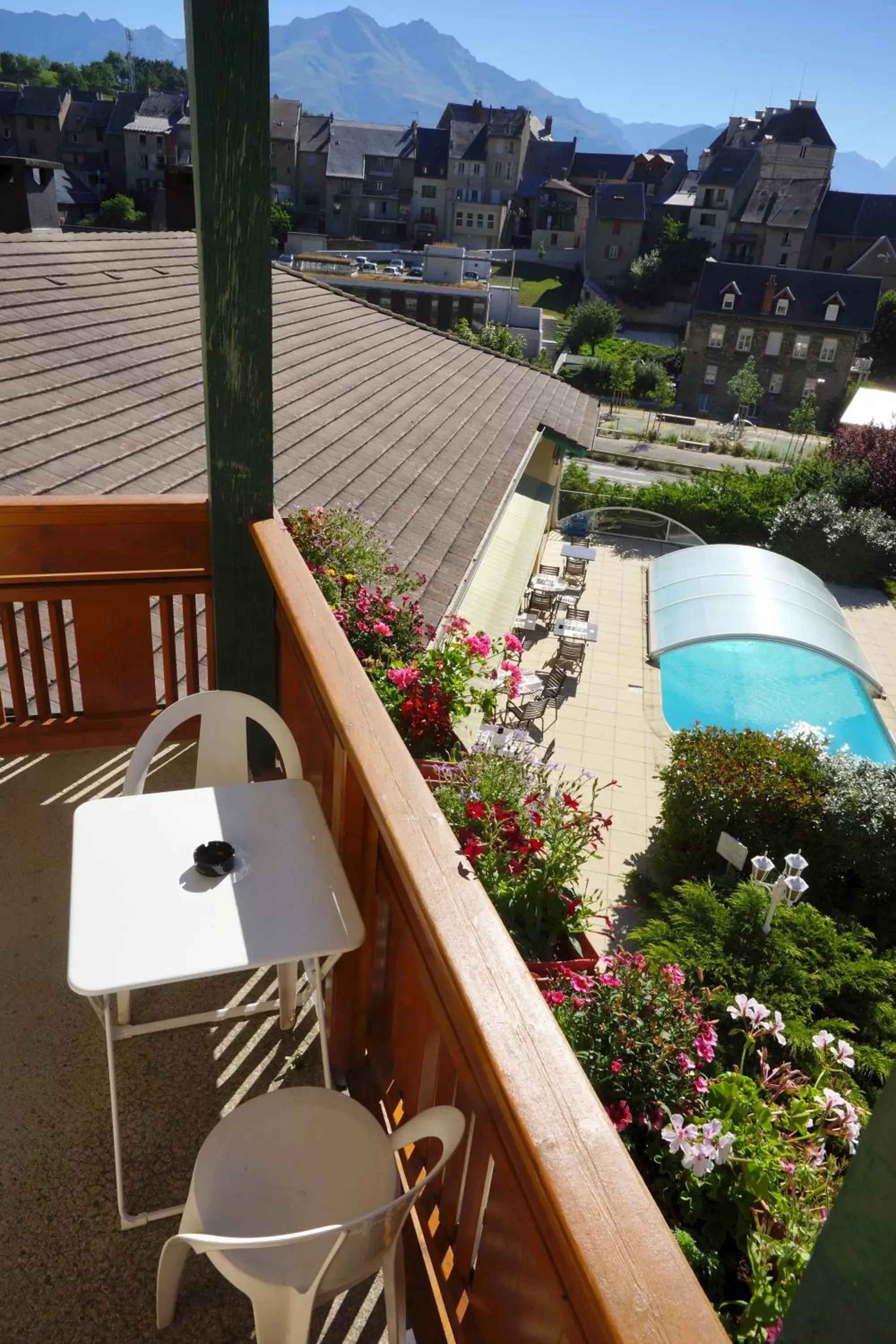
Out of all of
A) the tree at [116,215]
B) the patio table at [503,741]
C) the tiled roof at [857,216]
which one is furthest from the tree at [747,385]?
the tree at [116,215]

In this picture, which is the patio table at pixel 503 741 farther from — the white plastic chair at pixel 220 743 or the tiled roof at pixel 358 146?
the tiled roof at pixel 358 146

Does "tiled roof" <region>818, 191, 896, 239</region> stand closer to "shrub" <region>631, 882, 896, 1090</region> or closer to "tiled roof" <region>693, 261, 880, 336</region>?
"tiled roof" <region>693, 261, 880, 336</region>

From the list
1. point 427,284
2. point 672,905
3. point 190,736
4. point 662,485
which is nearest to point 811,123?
point 427,284

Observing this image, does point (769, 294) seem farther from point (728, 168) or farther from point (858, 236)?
point (728, 168)

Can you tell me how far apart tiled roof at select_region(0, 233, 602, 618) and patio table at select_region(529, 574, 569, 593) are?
14.2 feet

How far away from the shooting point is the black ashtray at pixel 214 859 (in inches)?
85.0

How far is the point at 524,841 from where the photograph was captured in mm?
3748

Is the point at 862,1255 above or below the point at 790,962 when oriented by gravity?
above

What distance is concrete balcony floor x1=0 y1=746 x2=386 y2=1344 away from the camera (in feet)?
6.65

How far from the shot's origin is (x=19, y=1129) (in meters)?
2.39

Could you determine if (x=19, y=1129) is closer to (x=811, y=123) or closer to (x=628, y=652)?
(x=628, y=652)

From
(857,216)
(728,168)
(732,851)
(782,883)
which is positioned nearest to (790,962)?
(782,883)

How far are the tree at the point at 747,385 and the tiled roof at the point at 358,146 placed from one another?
38.7 metres

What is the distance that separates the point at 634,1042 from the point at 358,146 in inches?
3048
